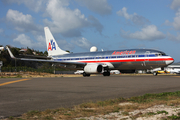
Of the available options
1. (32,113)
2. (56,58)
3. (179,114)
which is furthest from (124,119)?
(56,58)

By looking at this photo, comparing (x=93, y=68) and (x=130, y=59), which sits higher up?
(x=130, y=59)

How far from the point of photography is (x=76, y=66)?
35875 millimetres

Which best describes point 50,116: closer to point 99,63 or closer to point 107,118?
point 107,118

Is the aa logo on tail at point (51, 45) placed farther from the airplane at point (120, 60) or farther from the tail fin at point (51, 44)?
the airplane at point (120, 60)

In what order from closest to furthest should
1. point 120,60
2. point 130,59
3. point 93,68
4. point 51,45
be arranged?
point 130,59 → point 120,60 → point 93,68 → point 51,45

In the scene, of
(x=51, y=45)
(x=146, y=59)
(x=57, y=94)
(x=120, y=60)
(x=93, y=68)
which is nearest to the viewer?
(x=57, y=94)

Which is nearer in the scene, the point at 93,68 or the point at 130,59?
the point at 130,59

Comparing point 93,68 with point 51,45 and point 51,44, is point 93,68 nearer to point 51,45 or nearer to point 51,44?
point 51,45

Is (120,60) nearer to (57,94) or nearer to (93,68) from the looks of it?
(93,68)

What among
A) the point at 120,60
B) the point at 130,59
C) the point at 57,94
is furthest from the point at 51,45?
the point at 57,94

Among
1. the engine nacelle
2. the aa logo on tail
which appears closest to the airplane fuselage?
the engine nacelle

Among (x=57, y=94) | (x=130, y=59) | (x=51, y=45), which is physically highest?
(x=51, y=45)

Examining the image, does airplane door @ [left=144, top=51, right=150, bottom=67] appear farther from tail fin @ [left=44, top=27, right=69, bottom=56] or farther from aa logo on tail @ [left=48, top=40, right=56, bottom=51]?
aa logo on tail @ [left=48, top=40, right=56, bottom=51]

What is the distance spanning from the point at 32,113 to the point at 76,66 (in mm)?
30164
